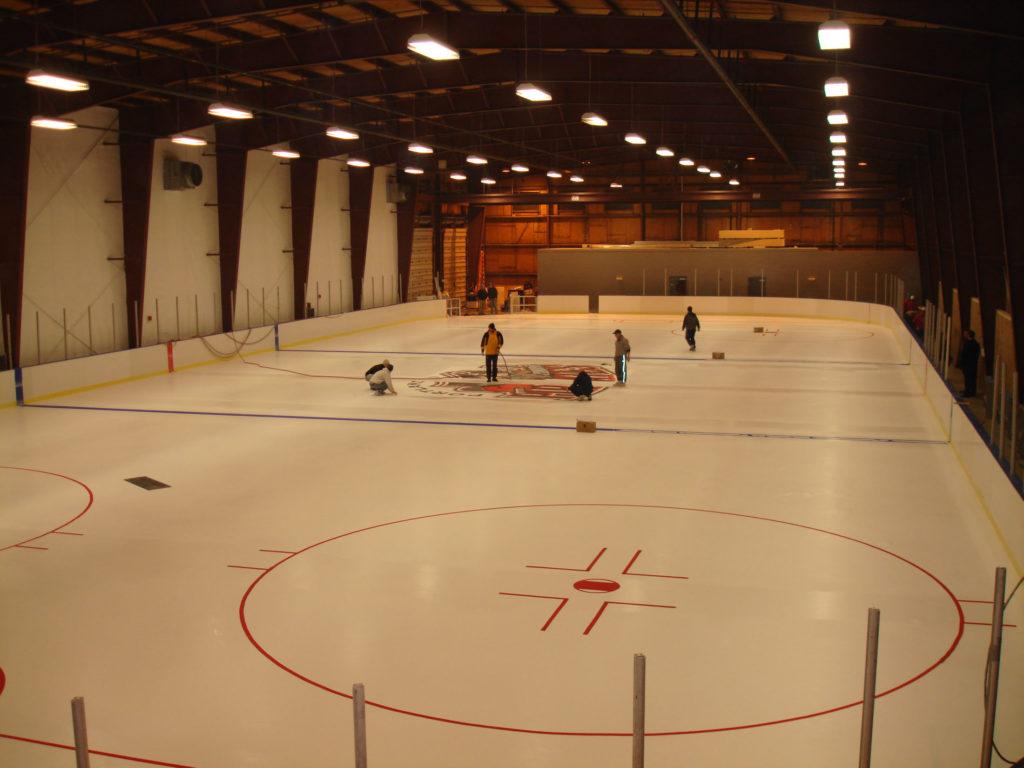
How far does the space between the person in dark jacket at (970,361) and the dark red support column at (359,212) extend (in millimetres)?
25574

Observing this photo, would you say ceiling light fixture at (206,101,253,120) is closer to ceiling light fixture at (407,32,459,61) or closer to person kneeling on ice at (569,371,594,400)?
ceiling light fixture at (407,32,459,61)

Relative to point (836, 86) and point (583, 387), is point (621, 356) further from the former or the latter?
point (836, 86)

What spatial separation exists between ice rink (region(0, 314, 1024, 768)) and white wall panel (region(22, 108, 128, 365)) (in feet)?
15.7

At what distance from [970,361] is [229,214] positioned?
73.1 ft

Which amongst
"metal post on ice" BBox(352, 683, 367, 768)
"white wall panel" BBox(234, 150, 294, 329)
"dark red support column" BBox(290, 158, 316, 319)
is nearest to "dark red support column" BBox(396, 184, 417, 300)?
"dark red support column" BBox(290, 158, 316, 319)

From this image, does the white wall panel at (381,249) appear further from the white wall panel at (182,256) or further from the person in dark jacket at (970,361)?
the person in dark jacket at (970,361)

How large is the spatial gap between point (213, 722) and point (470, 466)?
848 cm

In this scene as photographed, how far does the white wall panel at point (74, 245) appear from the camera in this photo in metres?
23.8

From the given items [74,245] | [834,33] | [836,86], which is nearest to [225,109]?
[74,245]

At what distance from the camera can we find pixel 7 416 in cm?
2031

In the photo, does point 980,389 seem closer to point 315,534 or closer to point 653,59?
point 653,59

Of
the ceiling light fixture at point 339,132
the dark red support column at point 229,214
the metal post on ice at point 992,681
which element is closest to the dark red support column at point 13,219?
the ceiling light fixture at point 339,132

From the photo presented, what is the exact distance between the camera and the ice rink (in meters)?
6.99

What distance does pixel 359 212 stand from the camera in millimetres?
40094
